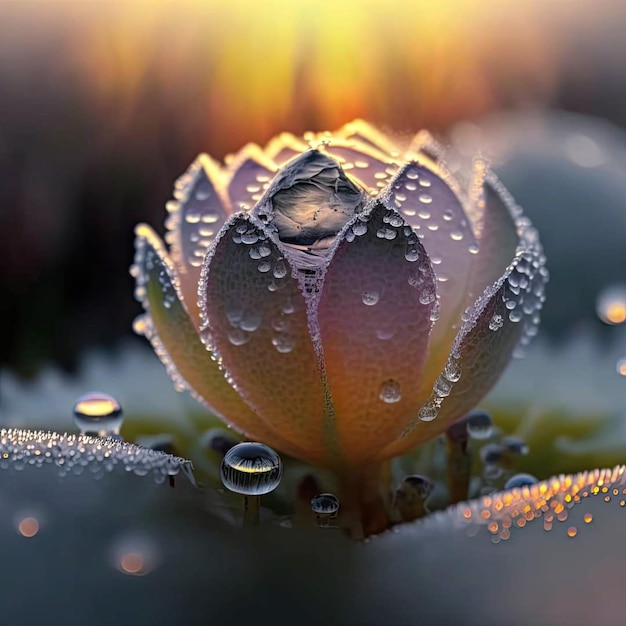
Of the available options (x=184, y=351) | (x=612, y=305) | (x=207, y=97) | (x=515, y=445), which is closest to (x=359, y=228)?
(x=184, y=351)

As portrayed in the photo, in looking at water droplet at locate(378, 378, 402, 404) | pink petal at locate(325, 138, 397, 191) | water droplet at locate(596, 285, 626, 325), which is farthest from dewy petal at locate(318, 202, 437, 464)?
water droplet at locate(596, 285, 626, 325)

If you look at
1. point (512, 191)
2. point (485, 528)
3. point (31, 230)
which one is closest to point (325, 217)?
point (485, 528)

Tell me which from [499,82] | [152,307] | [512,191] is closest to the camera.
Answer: [152,307]

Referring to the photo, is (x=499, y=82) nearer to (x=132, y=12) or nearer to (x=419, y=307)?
(x=132, y=12)

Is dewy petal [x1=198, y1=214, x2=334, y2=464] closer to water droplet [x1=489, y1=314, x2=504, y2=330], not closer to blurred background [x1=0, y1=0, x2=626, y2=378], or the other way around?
water droplet [x1=489, y1=314, x2=504, y2=330]

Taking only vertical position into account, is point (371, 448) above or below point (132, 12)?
below
